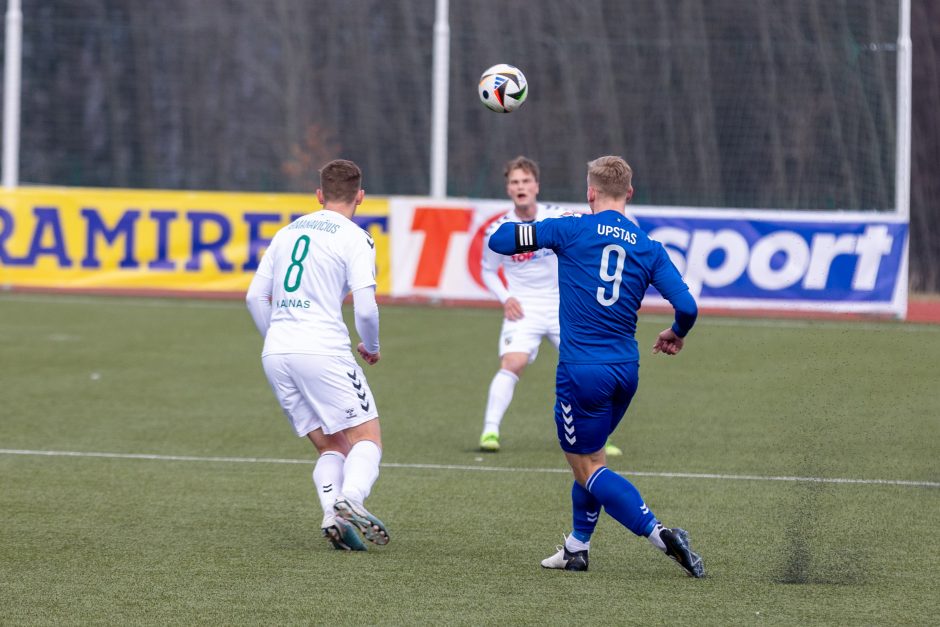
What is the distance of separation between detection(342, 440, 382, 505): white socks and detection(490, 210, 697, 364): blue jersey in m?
1.03

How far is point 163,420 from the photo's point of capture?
1050 centimetres

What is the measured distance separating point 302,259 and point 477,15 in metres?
17.2

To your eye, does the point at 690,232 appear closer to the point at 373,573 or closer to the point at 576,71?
the point at 576,71

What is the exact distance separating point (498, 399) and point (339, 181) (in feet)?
11.2

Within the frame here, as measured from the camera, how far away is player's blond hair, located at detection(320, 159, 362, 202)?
21.1 ft

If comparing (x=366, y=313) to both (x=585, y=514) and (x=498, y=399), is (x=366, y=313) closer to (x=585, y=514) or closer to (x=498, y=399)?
(x=585, y=514)

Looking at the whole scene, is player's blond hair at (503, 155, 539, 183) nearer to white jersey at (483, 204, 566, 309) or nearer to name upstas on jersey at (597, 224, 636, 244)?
white jersey at (483, 204, 566, 309)

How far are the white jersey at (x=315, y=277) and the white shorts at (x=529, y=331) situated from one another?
3.30 m

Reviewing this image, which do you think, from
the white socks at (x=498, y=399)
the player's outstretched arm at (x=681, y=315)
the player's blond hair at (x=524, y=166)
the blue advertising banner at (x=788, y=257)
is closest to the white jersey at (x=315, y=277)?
the player's outstretched arm at (x=681, y=315)

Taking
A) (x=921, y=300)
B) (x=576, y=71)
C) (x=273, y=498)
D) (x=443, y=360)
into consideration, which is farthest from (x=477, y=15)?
(x=273, y=498)

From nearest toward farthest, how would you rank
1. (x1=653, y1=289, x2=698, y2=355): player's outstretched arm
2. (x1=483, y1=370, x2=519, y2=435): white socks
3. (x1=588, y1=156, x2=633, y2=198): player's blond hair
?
(x1=653, y1=289, x2=698, y2=355): player's outstretched arm, (x1=588, y1=156, x2=633, y2=198): player's blond hair, (x1=483, y1=370, x2=519, y2=435): white socks

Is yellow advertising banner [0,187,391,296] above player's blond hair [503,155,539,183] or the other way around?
the other way around

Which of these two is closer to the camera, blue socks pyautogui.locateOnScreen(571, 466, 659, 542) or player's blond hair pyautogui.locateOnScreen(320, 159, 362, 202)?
blue socks pyautogui.locateOnScreen(571, 466, 659, 542)

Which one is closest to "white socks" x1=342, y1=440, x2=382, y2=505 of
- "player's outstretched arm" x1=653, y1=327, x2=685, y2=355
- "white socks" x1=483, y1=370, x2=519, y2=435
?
"player's outstretched arm" x1=653, y1=327, x2=685, y2=355
